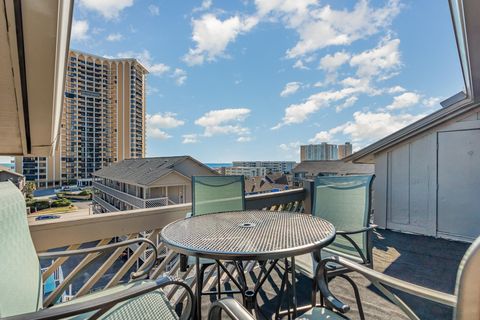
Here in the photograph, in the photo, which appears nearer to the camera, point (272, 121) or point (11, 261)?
point (11, 261)

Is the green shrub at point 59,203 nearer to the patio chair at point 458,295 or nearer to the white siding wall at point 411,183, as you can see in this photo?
the white siding wall at point 411,183

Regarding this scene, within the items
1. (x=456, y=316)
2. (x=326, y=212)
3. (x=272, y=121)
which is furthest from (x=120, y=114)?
(x=456, y=316)

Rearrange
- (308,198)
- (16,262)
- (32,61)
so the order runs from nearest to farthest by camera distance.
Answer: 1. (16,262)
2. (32,61)
3. (308,198)

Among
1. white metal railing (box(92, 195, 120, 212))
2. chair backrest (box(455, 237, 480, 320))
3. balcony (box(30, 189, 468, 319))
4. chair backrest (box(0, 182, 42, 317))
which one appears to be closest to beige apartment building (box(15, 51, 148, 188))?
white metal railing (box(92, 195, 120, 212))

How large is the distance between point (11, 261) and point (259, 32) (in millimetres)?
7485

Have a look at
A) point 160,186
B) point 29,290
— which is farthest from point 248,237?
point 160,186

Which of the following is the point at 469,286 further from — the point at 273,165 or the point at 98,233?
the point at 273,165

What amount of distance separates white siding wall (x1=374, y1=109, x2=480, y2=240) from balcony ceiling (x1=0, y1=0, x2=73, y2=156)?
235 inches

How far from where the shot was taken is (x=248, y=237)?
1.42 metres

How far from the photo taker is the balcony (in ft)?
5.51

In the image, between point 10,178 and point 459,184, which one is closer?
point 10,178

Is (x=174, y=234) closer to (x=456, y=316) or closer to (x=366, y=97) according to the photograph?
(x=456, y=316)

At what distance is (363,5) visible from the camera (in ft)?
16.0

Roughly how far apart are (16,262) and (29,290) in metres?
0.15
